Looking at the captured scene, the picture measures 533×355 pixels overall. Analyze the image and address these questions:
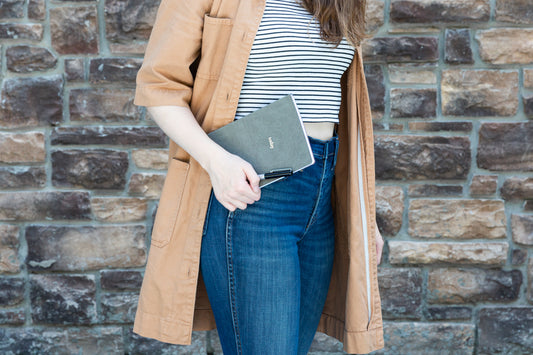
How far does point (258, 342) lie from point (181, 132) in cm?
51

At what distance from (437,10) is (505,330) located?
1616 millimetres

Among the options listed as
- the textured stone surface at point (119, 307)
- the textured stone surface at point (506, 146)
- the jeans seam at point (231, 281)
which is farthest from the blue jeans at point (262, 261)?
the textured stone surface at point (506, 146)

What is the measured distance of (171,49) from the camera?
3.83 feet

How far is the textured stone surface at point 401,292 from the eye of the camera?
8.45ft

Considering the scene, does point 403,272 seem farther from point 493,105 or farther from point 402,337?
point 493,105

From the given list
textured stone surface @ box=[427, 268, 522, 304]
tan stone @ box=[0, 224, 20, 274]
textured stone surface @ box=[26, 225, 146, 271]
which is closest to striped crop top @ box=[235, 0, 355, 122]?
textured stone surface @ box=[26, 225, 146, 271]

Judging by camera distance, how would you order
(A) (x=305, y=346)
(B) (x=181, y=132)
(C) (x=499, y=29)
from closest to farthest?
1. (B) (x=181, y=132)
2. (A) (x=305, y=346)
3. (C) (x=499, y=29)

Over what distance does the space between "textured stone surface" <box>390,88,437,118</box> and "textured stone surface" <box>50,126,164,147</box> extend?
1135 millimetres

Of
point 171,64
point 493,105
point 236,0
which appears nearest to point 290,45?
point 236,0

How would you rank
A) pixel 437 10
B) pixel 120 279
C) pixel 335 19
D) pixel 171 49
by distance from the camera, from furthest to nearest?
pixel 120 279 → pixel 437 10 → pixel 335 19 → pixel 171 49

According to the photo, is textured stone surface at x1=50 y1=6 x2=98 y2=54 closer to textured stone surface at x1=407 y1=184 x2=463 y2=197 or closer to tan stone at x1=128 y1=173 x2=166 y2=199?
tan stone at x1=128 y1=173 x2=166 y2=199

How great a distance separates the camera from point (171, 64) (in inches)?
46.4

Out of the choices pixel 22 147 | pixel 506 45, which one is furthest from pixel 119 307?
pixel 506 45

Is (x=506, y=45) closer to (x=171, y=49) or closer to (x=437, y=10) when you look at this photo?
(x=437, y=10)
